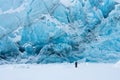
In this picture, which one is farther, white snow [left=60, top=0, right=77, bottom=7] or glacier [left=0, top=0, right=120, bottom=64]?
white snow [left=60, top=0, right=77, bottom=7]

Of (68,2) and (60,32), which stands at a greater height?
(68,2)

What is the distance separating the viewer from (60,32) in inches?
527

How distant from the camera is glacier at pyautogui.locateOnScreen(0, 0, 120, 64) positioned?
13.1m

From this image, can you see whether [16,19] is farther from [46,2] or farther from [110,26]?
[110,26]

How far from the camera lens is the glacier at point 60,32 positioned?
1309cm

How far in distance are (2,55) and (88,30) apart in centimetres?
399

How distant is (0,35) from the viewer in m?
13.7

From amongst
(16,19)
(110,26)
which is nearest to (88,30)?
(110,26)
